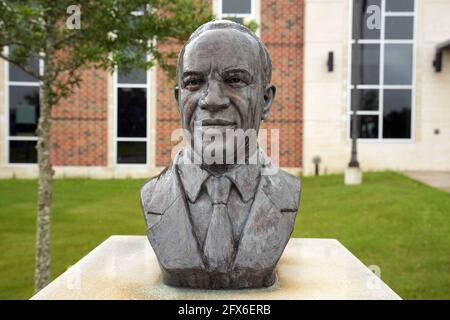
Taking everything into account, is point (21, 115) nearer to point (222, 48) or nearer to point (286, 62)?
point (286, 62)

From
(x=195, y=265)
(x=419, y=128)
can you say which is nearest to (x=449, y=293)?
(x=195, y=265)

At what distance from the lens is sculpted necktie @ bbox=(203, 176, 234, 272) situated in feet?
10.4

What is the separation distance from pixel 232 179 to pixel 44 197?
9.99ft

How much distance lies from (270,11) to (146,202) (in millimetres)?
11743

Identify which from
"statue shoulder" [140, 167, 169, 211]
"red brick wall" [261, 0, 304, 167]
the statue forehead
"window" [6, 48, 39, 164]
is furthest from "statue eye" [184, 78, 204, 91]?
"window" [6, 48, 39, 164]

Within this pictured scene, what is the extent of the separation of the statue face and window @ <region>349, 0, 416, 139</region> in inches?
447

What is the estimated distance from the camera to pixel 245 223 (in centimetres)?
326

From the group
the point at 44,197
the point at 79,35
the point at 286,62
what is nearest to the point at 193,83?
the point at 79,35

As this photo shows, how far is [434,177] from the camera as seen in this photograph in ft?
42.8

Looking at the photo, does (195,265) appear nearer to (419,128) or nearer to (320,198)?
(320,198)

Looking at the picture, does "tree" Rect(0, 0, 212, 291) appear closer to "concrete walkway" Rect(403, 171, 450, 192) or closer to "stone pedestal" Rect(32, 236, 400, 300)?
"stone pedestal" Rect(32, 236, 400, 300)

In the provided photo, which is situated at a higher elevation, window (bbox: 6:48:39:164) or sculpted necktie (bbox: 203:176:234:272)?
window (bbox: 6:48:39:164)

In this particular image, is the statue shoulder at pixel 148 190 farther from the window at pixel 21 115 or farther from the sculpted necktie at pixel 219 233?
the window at pixel 21 115

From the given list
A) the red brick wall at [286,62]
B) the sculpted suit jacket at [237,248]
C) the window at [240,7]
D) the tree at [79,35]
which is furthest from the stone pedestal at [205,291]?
the window at [240,7]
